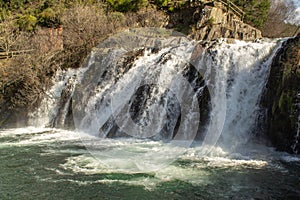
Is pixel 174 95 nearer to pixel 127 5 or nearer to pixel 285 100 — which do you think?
pixel 285 100

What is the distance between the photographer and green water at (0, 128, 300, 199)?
7.92 metres

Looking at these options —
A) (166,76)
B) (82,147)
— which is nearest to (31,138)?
(82,147)

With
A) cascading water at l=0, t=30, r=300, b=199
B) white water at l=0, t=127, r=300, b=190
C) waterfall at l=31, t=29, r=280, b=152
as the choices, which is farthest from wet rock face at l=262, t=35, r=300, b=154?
waterfall at l=31, t=29, r=280, b=152

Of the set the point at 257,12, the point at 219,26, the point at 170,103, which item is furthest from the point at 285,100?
the point at 257,12

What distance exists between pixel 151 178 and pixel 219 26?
16741 millimetres

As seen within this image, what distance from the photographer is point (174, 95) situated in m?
14.3

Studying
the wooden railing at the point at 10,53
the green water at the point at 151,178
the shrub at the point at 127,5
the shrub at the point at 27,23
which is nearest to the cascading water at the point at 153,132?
the green water at the point at 151,178

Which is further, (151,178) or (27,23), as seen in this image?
(27,23)

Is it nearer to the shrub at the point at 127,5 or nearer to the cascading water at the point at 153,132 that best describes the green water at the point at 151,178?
the cascading water at the point at 153,132

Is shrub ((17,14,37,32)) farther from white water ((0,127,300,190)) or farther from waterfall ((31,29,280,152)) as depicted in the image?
white water ((0,127,300,190))

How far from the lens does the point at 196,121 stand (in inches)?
518

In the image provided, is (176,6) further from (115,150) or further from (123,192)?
(123,192)

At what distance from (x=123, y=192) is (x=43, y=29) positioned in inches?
828

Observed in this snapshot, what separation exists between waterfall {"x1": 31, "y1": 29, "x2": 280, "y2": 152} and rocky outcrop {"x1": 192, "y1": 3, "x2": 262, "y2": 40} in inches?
294
